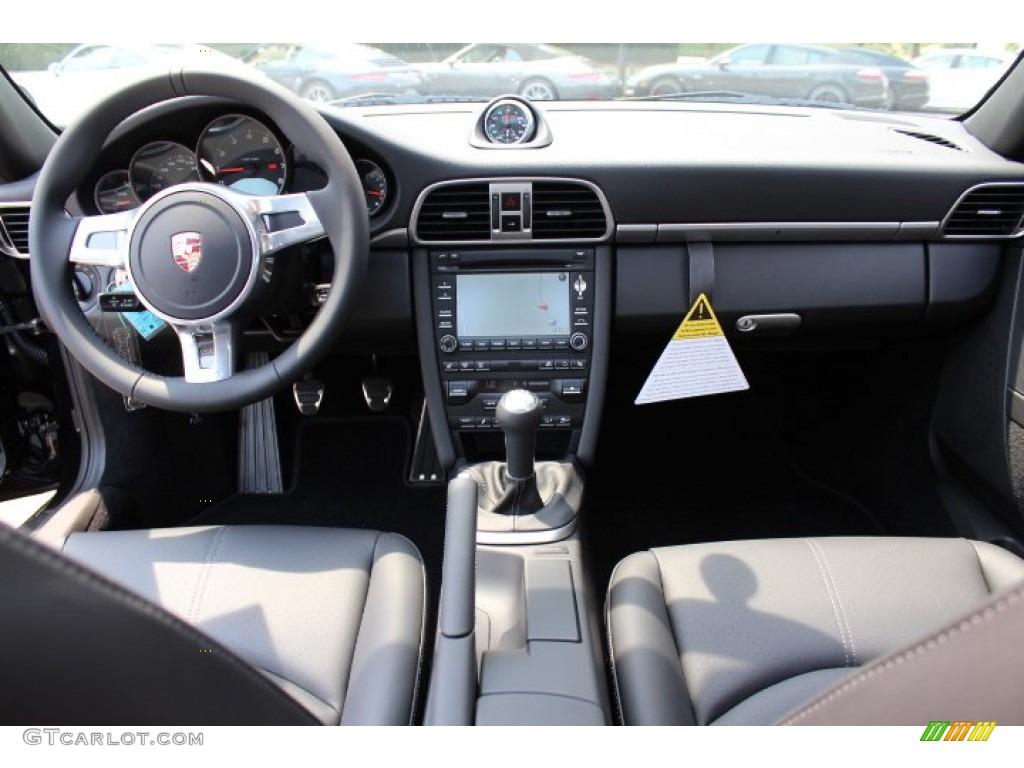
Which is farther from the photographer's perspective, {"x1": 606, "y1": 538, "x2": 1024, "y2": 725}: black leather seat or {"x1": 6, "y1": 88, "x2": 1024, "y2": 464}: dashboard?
{"x1": 6, "y1": 88, "x2": 1024, "y2": 464}: dashboard

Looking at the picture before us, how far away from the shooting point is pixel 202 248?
1.36 meters

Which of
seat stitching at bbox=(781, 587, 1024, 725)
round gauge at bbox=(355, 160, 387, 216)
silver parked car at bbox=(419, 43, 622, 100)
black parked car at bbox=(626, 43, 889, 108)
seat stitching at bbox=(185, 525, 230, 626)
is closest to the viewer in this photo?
seat stitching at bbox=(781, 587, 1024, 725)

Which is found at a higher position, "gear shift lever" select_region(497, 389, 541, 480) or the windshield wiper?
the windshield wiper

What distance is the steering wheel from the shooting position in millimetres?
1354

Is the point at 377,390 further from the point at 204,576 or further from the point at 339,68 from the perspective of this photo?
the point at 204,576

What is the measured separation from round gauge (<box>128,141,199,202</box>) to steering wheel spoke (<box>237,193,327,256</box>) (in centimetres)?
28

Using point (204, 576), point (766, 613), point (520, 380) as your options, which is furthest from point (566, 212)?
point (204, 576)

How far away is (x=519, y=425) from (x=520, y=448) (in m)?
0.08

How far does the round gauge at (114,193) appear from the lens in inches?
61.9

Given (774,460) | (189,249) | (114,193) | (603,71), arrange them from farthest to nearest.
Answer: (774,460) < (603,71) < (114,193) < (189,249)

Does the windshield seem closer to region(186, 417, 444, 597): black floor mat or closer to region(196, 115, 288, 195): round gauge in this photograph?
region(196, 115, 288, 195): round gauge

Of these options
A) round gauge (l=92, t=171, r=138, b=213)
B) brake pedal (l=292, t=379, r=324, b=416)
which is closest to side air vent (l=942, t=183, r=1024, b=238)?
brake pedal (l=292, t=379, r=324, b=416)

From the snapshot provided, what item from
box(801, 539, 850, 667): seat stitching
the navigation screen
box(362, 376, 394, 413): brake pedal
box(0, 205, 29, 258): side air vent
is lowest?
box(362, 376, 394, 413): brake pedal

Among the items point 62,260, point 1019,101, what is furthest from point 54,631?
point 1019,101
